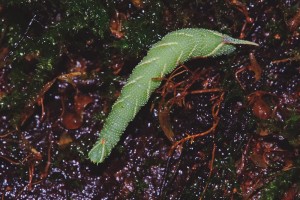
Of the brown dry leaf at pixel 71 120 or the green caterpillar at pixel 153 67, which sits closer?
the green caterpillar at pixel 153 67

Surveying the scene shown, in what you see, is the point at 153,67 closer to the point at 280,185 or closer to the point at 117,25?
the point at 117,25

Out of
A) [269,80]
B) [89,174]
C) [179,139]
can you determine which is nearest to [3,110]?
[89,174]

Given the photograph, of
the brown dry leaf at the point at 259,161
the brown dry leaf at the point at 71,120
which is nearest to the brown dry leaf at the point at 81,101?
the brown dry leaf at the point at 71,120

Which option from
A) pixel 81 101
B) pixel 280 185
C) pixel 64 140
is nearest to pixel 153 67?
pixel 81 101

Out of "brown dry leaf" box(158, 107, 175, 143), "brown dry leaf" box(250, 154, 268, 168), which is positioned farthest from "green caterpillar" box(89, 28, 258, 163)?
"brown dry leaf" box(250, 154, 268, 168)

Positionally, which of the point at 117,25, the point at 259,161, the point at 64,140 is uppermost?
the point at 117,25

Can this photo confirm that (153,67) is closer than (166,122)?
Yes

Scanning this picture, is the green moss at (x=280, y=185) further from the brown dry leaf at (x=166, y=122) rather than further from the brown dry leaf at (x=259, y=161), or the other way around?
the brown dry leaf at (x=166, y=122)

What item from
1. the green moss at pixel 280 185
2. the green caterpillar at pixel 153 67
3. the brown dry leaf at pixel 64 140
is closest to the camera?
the green caterpillar at pixel 153 67

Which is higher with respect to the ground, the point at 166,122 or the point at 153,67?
the point at 153,67
